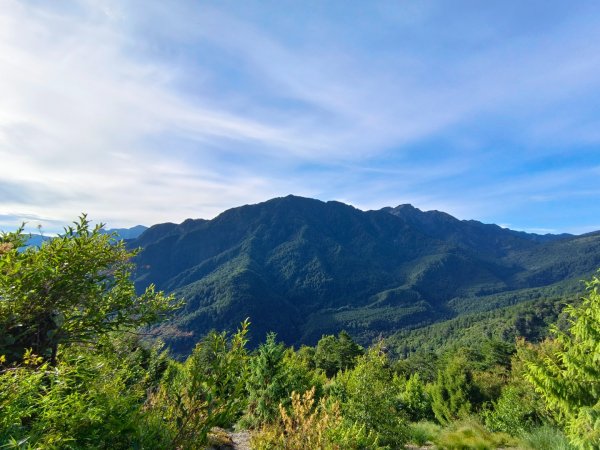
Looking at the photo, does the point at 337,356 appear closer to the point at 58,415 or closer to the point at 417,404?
the point at 417,404

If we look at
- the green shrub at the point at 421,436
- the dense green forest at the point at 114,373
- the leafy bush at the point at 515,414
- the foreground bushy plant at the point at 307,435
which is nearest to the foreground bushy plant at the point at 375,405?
the dense green forest at the point at 114,373

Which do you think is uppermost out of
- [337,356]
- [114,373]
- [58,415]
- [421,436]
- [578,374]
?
[58,415]

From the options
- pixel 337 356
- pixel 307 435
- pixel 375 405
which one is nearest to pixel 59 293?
pixel 307 435

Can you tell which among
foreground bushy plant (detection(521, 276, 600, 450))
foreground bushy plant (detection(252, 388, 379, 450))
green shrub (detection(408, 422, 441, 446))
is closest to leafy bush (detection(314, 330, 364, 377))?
green shrub (detection(408, 422, 441, 446))

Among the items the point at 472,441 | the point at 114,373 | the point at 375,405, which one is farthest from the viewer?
the point at 472,441

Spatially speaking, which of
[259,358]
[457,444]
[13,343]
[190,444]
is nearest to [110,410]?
[190,444]

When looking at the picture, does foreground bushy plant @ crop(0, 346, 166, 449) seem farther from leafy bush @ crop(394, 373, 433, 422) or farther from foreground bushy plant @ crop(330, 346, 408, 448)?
leafy bush @ crop(394, 373, 433, 422)

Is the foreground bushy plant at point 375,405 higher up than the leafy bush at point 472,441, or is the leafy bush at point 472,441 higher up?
the foreground bushy plant at point 375,405

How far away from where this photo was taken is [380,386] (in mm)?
10070

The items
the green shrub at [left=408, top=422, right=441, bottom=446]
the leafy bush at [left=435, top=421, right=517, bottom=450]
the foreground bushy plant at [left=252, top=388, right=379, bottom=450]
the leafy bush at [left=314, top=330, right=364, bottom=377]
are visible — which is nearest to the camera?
the foreground bushy plant at [left=252, top=388, right=379, bottom=450]

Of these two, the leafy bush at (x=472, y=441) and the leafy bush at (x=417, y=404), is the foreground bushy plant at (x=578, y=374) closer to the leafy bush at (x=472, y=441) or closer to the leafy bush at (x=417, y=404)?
the leafy bush at (x=472, y=441)

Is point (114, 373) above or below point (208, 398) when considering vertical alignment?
below

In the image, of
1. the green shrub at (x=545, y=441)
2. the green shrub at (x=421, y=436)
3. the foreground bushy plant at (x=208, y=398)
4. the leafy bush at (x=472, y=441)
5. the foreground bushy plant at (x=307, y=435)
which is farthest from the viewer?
the green shrub at (x=421, y=436)

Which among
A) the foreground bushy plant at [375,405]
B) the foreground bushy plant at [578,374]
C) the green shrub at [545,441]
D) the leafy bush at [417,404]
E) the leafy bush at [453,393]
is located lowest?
the leafy bush at [417,404]
